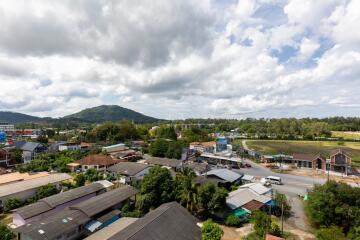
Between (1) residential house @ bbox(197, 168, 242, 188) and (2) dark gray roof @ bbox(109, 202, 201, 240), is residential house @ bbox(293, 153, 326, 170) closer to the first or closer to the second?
(1) residential house @ bbox(197, 168, 242, 188)

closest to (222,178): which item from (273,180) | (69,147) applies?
(273,180)

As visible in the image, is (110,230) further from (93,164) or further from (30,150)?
(30,150)

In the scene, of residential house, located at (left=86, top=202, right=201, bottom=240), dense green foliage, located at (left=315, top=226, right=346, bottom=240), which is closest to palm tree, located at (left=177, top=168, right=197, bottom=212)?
residential house, located at (left=86, top=202, right=201, bottom=240)

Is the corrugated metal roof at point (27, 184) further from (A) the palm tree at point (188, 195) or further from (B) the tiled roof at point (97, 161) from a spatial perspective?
(A) the palm tree at point (188, 195)

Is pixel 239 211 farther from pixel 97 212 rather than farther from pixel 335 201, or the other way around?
pixel 97 212

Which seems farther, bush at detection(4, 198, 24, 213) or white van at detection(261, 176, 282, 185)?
white van at detection(261, 176, 282, 185)

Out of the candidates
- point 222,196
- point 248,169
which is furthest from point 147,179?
point 248,169
